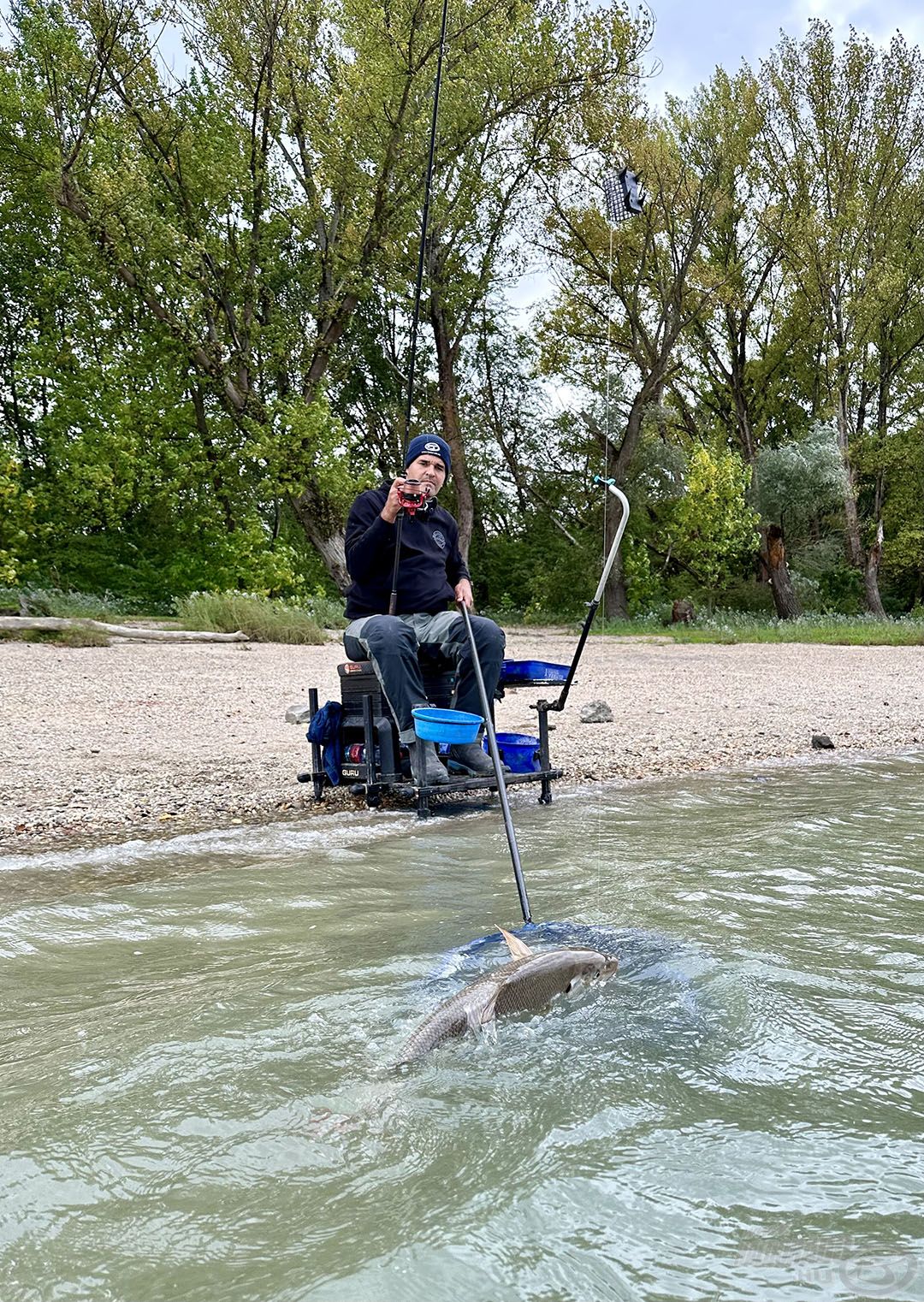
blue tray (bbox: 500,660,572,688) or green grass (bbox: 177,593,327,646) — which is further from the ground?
green grass (bbox: 177,593,327,646)

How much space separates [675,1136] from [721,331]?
28765 millimetres

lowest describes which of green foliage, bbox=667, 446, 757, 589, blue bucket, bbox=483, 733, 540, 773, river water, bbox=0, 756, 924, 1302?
river water, bbox=0, 756, 924, 1302

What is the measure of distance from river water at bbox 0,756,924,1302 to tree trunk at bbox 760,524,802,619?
808 inches

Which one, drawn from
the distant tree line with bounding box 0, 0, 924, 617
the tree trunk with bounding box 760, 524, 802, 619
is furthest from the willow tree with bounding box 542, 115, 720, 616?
the tree trunk with bounding box 760, 524, 802, 619

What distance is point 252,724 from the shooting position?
829 cm

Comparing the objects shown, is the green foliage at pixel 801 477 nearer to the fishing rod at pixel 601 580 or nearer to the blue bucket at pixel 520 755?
the blue bucket at pixel 520 755

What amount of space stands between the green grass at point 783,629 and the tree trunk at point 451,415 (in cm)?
408

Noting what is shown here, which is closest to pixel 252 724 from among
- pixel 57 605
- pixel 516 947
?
pixel 516 947

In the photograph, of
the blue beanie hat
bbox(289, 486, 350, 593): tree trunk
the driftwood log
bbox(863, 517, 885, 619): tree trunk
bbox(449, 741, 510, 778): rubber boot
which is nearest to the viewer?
the blue beanie hat

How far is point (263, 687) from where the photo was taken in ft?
34.4

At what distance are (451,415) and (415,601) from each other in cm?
1939

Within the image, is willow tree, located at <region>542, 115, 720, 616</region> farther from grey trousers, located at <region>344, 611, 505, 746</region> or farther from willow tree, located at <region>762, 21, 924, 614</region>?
grey trousers, located at <region>344, 611, 505, 746</region>

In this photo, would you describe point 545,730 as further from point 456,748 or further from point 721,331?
point 721,331

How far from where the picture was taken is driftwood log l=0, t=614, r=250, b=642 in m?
13.3
